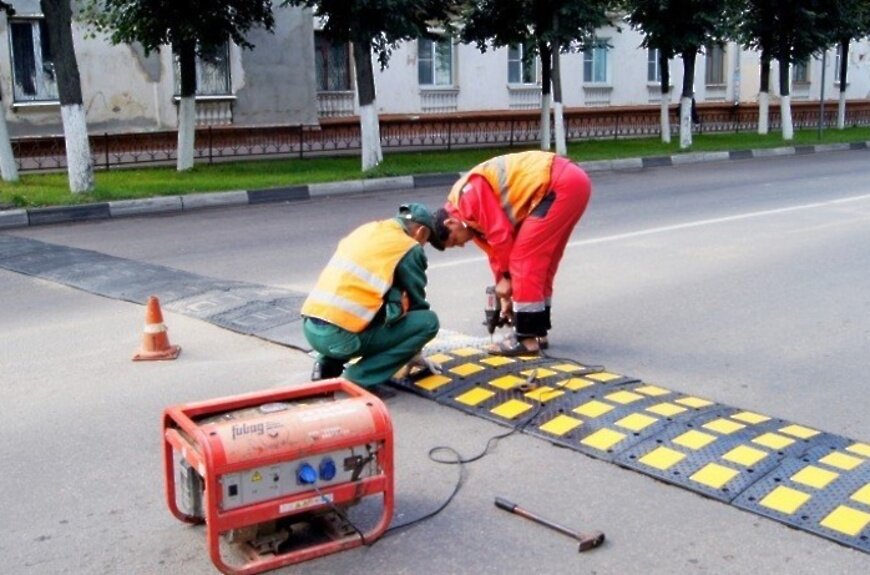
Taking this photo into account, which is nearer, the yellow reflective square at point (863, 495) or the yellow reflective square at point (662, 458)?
the yellow reflective square at point (863, 495)

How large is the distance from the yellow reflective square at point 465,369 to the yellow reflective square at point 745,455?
5.45ft

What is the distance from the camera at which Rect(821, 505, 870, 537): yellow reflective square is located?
13.0 feet

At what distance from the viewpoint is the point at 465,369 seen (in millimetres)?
5930

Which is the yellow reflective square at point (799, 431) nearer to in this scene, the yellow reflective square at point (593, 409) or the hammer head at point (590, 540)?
the yellow reflective square at point (593, 409)

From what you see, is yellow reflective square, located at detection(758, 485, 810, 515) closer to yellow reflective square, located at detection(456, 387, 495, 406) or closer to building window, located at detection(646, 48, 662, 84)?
yellow reflective square, located at detection(456, 387, 495, 406)

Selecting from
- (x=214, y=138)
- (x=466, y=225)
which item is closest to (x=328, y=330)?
(x=466, y=225)

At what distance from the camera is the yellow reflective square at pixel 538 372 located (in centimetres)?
576

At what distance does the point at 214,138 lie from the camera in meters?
22.3

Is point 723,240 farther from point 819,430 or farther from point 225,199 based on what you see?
point 225,199

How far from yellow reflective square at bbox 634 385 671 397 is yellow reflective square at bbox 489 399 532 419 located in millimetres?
684

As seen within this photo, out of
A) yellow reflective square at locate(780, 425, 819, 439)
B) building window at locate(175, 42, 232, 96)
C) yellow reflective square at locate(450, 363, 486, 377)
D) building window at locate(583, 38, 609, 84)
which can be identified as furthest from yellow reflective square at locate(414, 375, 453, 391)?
building window at locate(583, 38, 609, 84)

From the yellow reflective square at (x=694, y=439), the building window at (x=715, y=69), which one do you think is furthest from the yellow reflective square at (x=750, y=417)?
the building window at (x=715, y=69)

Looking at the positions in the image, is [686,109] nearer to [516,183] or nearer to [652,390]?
[516,183]

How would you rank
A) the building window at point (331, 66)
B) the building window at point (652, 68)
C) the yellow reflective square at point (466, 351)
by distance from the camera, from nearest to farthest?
the yellow reflective square at point (466, 351), the building window at point (331, 66), the building window at point (652, 68)
